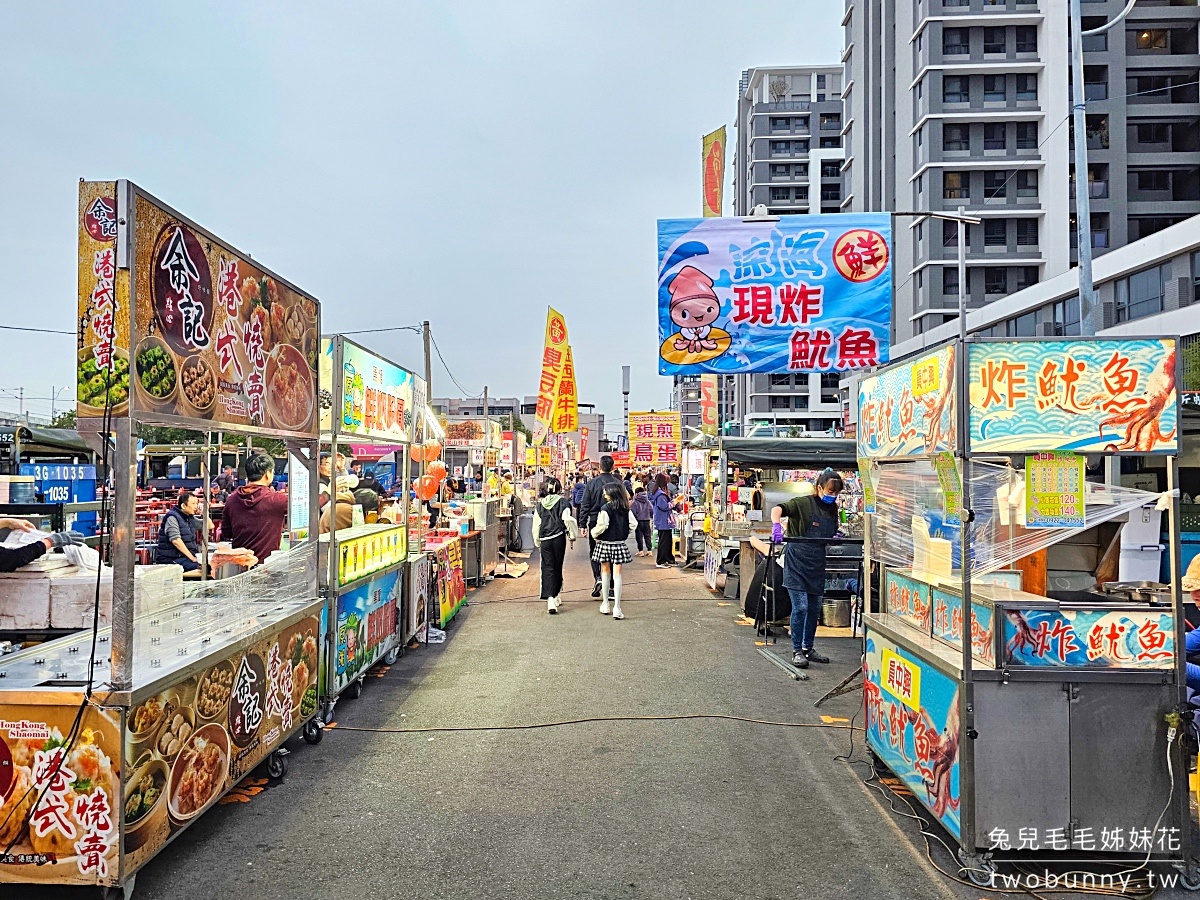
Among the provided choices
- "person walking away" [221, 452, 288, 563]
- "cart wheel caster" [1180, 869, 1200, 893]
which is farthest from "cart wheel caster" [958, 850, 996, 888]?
"person walking away" [221, 452, 288, 563]

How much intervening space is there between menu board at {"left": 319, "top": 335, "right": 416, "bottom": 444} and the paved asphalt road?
234 centimetres

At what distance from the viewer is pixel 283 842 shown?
4.35 metres

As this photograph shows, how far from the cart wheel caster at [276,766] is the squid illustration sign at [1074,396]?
447 centimetres

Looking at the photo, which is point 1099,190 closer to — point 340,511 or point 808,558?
point 808,558

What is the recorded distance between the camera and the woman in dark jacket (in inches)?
680

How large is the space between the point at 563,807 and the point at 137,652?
241 cm

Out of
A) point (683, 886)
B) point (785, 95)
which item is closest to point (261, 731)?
point (683, 886)

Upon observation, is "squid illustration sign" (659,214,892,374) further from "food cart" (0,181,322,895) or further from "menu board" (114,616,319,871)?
"menu board" (114,616,319,871)

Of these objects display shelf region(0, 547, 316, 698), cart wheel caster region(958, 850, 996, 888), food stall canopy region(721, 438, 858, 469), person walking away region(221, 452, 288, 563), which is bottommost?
cart wheel caster region(958, 850, 996, 888)

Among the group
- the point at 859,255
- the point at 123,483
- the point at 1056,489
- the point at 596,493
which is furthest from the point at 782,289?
the point at 123,483

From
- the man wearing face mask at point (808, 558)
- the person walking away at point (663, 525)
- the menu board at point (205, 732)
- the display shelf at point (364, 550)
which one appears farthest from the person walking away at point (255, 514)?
the person walking away at point (663, 525)

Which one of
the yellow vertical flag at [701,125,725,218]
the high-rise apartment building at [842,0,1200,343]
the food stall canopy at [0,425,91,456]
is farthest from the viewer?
the high-rise apartment building at [842,0,1200,343]

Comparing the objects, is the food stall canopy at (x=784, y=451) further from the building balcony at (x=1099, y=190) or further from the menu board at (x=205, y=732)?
the building balcony at (x=1099, y=190)

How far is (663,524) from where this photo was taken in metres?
17.4
